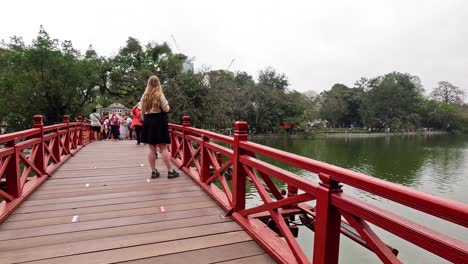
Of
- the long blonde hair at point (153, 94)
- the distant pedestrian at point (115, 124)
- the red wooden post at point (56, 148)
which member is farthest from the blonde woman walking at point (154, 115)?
the distant pedestrian at point (115, 124)

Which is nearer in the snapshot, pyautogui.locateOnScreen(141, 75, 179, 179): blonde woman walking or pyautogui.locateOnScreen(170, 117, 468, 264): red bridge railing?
pyautogui.locateOnScreen(170, 117, 468, 264): red bridge railing

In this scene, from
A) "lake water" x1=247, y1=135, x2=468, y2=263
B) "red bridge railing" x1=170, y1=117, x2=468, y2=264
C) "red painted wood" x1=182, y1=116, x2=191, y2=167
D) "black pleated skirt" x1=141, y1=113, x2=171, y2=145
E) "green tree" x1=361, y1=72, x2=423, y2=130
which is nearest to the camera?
"red bridge railing" x1=170, y1=117, x2=468, y2=264

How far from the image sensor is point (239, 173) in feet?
10.2

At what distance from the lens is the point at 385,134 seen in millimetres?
58719

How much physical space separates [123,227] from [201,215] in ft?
2.63

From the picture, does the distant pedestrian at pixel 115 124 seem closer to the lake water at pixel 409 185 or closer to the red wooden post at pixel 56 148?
the red wooden post at pixel 56 148

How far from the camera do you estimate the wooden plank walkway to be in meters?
2.40

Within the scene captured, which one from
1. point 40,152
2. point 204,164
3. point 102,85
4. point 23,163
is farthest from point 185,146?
point 102,85

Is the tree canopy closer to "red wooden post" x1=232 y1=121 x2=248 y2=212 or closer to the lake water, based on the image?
the lake water

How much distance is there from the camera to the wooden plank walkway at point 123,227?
7.86 feet

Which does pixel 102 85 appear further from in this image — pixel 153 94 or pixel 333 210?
pixel 333 210

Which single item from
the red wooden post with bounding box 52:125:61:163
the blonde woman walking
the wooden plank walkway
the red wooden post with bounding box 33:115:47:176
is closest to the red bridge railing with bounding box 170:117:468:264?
the wooden plank walkway

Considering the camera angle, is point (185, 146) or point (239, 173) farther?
point (185, 146)

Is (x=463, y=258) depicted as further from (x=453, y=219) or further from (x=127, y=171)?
(x=127, y=171)
